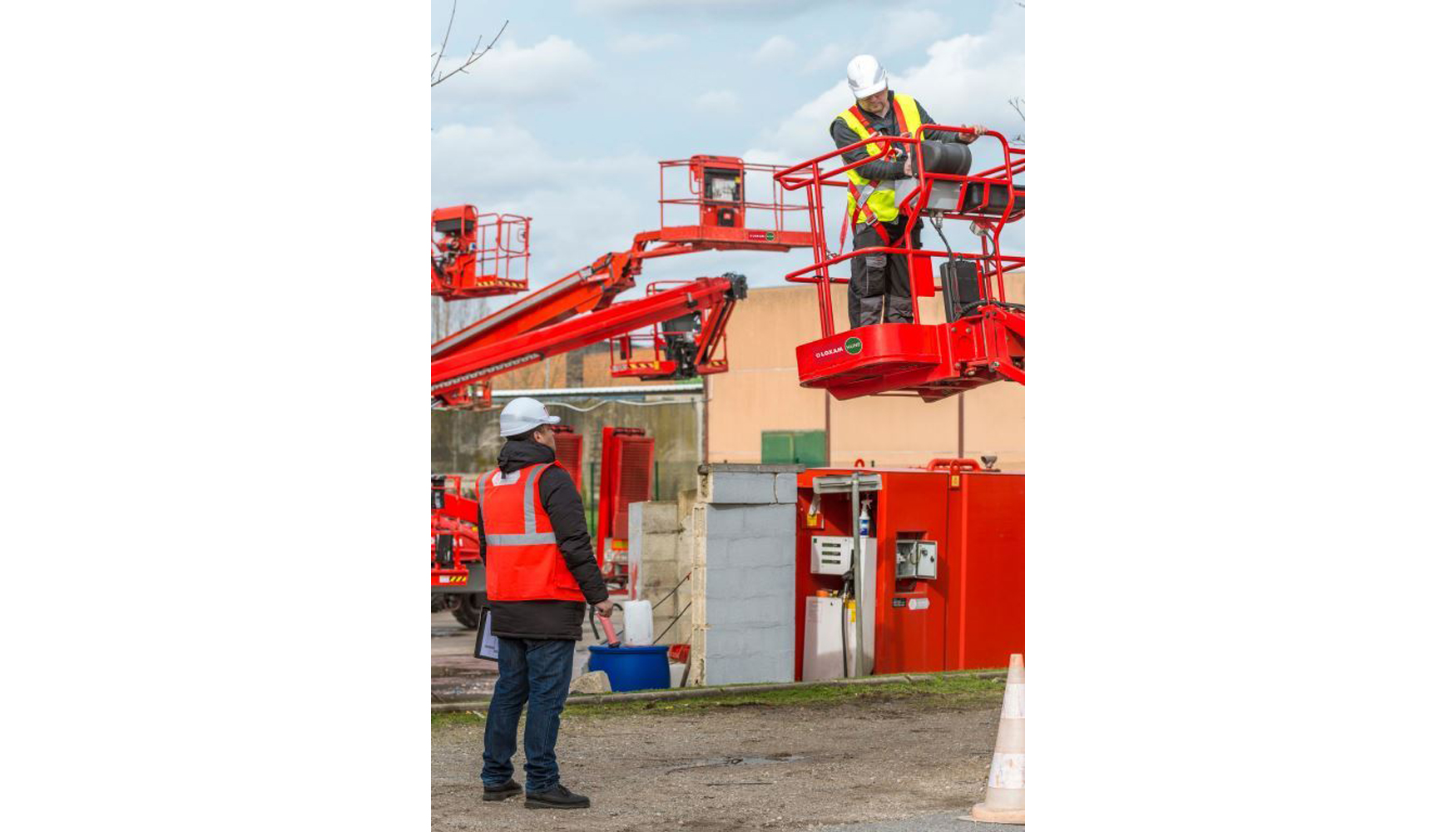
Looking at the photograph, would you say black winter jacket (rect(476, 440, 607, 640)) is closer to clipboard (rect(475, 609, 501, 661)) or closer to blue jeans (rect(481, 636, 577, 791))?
blue jeans (rect(481, 636, 577, 791))

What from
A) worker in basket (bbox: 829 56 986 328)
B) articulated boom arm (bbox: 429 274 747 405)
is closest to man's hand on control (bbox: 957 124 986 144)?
worker in basket (bbox: 829 56 986 328)

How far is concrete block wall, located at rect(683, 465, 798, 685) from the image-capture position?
39.1 ft

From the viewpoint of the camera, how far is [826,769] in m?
8.73

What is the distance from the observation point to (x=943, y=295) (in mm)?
8609

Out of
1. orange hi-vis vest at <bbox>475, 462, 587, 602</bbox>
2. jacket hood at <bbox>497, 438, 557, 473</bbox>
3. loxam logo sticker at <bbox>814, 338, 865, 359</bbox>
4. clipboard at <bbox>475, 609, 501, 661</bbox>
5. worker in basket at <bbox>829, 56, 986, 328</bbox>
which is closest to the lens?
orange hi-vis vest at <bbox>475, 462, 587, 602</bbox>

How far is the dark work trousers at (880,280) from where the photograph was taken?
8.77m

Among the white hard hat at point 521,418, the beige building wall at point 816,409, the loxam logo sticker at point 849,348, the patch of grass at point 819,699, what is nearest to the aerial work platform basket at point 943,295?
the loxam logo sticker at point 849,348

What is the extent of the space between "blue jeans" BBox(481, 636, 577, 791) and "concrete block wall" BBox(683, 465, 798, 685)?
164 inches

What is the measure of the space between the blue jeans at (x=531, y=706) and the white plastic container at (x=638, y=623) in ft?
15.4

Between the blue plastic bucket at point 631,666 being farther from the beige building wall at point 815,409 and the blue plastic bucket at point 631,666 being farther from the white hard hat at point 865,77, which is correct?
the beige building wall at point 815,409

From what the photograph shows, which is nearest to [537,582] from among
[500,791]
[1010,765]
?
[500,791]

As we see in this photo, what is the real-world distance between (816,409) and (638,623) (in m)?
20.5
